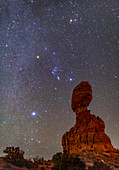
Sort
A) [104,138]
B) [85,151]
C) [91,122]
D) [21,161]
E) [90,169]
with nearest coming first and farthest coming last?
[90,169] < [21,161] < [85,151] < [104,138] < [91,122]

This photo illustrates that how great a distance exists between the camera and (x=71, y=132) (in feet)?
87.8

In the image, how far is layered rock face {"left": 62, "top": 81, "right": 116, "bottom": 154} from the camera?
21.9m

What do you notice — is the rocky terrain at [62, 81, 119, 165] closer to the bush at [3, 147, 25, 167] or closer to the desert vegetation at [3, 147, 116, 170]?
the desert vegetation at [3, 147, 116, 170]

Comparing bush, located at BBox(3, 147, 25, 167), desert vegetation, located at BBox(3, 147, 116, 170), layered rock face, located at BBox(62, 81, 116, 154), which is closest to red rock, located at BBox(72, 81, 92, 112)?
layered rock face, located at BBox(62, 81, 116, 154)

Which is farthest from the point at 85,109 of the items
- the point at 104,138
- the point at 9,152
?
the point at 9,152

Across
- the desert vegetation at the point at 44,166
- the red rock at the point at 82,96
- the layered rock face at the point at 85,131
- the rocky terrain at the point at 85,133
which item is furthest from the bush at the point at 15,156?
the red rock at the point at 82,96

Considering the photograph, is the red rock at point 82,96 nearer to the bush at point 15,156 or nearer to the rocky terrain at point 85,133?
the rocky terrain at point 85,133

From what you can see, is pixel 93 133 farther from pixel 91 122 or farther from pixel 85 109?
pixel 85 109

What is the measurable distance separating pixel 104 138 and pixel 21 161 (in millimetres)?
14689

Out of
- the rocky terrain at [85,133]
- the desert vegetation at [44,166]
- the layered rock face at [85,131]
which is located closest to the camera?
the desert vegetation at [44,166]

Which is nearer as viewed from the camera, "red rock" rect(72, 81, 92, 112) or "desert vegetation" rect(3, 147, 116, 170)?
"desert vegetation" rect(3, 147, 116, 170)

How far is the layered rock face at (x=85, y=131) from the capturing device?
21895mm

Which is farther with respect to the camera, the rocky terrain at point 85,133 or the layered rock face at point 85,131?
the layered rock face at point 85,131

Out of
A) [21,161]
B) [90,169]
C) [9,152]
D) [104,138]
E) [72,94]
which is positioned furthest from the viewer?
[72,94]
